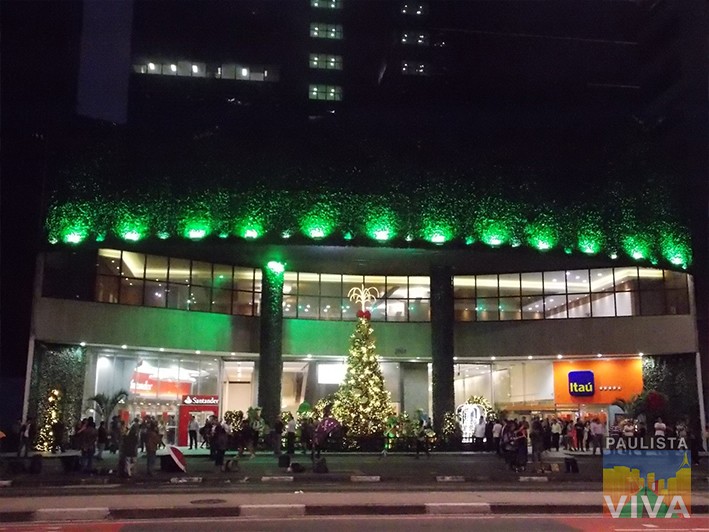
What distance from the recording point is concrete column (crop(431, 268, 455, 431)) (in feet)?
114

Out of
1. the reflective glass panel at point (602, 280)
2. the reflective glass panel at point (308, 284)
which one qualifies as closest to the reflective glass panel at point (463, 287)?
the reflective glass panel at point (602, 280)

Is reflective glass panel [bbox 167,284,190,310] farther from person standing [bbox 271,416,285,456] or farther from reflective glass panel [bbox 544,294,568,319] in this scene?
reflective glass panel [bbox 544,294,568,319]

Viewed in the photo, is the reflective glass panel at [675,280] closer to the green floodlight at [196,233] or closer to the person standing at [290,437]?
the person standing at [290,437]

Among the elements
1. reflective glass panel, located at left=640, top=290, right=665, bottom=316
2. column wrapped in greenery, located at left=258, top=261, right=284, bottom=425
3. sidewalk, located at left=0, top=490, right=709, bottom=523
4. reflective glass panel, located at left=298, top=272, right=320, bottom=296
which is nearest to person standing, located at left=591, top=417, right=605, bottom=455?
reflective glass panel, located at left=640, top=290, right=665, bottom=316

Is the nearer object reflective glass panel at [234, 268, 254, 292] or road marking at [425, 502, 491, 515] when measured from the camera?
road marking at [425, 502, 491, 515]

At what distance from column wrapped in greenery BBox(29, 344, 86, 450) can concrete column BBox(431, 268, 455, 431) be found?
51.9 ft

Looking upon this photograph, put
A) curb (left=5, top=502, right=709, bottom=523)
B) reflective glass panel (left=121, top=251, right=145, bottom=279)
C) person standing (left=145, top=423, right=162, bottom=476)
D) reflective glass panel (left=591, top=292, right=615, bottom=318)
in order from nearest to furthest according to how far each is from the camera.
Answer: curb (left=5, top=502, right=709, bottom=523)
person standing (left=145, top=423, right=162, bottom=476)
reflective glass panel (left=121, top=251, right=145, bottom=279)
reflective glass panel (left=591, top=292, right=615, bottom=318)

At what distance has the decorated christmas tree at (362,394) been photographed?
99.9 feet

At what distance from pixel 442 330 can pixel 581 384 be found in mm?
8584

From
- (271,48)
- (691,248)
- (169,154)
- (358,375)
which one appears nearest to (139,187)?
(169,154)

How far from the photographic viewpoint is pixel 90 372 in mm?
33125

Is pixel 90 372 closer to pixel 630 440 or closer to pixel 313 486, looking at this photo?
pixel 313 486

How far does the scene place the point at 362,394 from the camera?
3047 centimetres

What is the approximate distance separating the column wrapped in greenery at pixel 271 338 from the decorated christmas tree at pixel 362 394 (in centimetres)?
395
